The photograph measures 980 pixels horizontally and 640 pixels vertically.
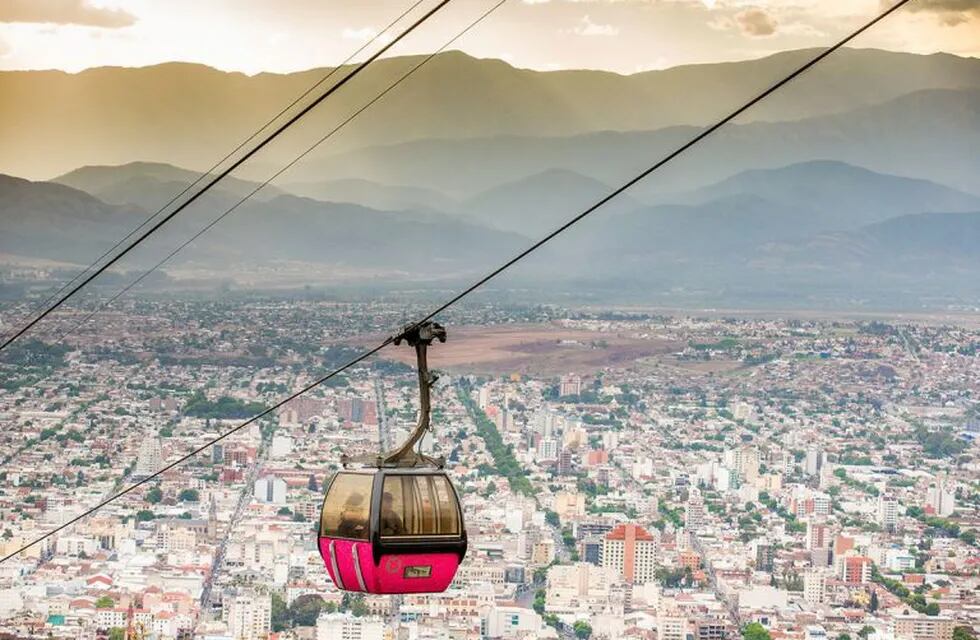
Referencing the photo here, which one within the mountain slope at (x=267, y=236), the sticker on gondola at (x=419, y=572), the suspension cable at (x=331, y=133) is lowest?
the sticker on gondola at (x=419, y=572)

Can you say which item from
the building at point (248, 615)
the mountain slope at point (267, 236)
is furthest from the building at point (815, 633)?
the mountain slope at point (267, 236)

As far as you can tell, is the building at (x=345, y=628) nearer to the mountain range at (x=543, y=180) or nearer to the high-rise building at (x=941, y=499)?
the high-rise building at (x=941, y=499)

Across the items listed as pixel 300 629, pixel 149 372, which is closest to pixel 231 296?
pixel 149 372

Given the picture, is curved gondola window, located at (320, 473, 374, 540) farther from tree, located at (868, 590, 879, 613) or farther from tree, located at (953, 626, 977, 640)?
A: tree, located at (868, 590, 879, 613)

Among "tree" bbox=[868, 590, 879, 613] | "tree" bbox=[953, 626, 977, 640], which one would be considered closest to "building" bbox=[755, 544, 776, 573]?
"tree" bbox=[868, 590, 879, 613]

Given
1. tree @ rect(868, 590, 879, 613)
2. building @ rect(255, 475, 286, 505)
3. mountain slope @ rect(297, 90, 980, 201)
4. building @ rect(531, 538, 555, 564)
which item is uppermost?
mountain slope @ rect(297, 90, 980, 201)

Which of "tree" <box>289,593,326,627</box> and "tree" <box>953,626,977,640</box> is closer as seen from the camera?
"tree" <box>953,626,977,640</box>

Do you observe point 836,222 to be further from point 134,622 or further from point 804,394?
point 134,622

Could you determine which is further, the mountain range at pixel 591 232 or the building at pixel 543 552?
the mountain range at pixel 591 232
